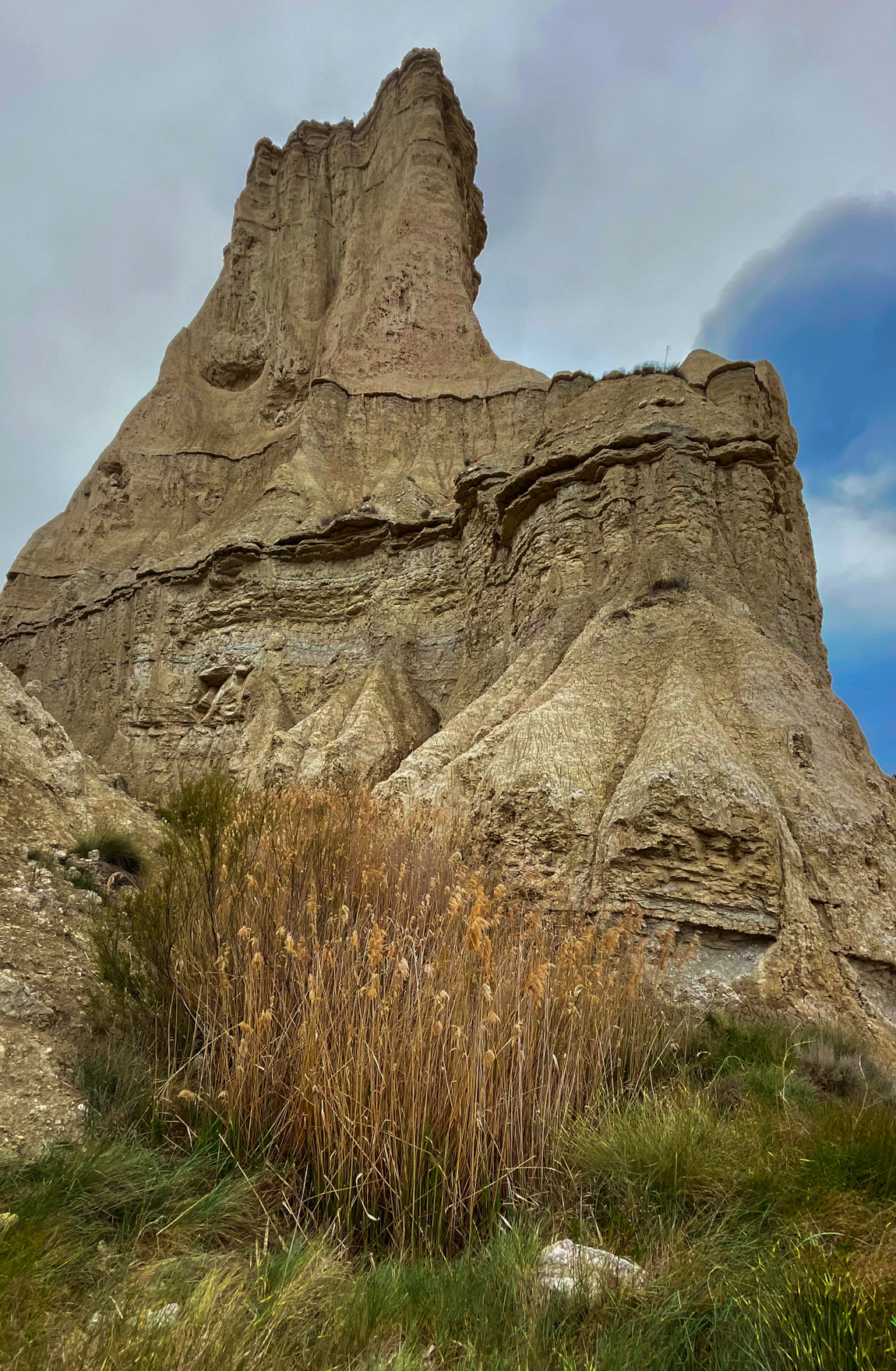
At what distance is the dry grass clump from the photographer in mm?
2848

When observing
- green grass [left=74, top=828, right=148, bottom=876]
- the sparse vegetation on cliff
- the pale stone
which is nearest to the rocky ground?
the sparse vegetation on cliff

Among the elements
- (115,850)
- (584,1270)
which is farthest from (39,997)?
(584,1270)

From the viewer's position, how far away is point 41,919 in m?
4.74

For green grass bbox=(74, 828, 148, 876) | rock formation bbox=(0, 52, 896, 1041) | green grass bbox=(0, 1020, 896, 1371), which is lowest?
green grass bbox=(0, 1020, 896, 1371)

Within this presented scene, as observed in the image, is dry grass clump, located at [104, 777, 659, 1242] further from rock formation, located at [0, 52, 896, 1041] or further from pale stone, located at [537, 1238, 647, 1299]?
rock formation, located at [0, 52, 896, 1041]

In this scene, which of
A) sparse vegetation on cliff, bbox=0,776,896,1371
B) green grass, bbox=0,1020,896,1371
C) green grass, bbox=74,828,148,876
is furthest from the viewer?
green grass, bbox=74,828,148,876

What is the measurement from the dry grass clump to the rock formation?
1.85m

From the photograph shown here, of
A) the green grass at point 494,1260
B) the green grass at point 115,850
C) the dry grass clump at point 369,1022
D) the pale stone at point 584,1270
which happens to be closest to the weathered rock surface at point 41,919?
the green grass at point 115,850

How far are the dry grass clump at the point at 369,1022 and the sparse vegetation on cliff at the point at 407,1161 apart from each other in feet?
0.06

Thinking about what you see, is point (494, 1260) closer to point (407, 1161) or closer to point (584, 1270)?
point (584, 1270)

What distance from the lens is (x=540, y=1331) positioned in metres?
2.00

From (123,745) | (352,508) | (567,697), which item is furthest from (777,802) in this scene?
(123,745)

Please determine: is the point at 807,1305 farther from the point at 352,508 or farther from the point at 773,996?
the point at 352,508

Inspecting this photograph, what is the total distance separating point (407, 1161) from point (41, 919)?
3221 millimetres
